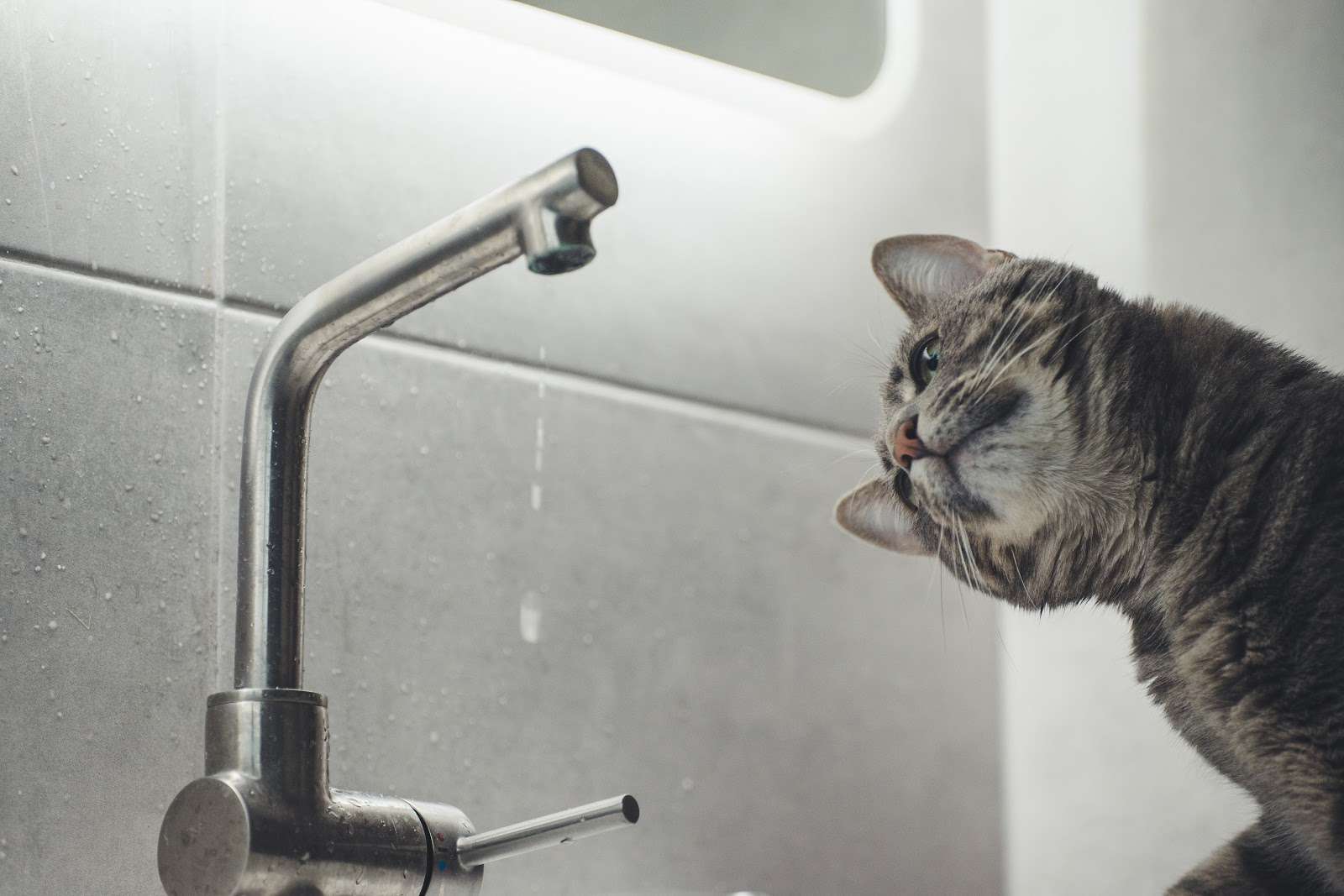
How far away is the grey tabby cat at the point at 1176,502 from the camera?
2.39 ft

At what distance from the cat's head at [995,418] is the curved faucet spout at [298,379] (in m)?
0.32

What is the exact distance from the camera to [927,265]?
3.30ft

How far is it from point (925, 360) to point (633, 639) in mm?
348

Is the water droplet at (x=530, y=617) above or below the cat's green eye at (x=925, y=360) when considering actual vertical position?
below

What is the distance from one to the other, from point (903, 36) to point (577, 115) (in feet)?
1.35

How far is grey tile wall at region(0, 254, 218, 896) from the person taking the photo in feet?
2.63

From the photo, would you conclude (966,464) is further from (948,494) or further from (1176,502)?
(1176,502)

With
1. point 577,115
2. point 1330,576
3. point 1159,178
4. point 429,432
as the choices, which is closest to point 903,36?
point 1159,178

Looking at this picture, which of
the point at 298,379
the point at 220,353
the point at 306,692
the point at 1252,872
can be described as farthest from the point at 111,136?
the point at 1252,872

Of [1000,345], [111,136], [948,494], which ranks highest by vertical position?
[111,136]

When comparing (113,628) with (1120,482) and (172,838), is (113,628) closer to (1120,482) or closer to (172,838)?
(172,838)

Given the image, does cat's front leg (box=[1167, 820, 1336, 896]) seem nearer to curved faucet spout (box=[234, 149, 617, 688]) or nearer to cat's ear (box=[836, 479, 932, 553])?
cat's ear (box=[836, 479, 932, 553])

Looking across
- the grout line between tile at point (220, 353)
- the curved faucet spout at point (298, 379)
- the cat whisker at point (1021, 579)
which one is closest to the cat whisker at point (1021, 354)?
the cat whisker at point (1021, 579)

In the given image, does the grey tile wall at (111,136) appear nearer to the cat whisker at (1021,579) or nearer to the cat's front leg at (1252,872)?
the cat whisker at (1021,579)
